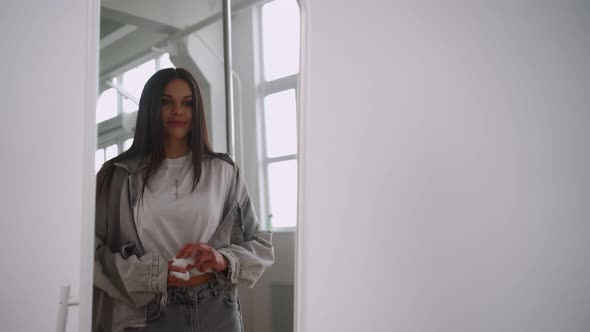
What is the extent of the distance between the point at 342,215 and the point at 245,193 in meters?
0.42

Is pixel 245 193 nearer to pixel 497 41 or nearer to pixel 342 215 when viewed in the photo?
Result: pixel 342 215

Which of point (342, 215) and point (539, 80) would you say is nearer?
point (342, 215)

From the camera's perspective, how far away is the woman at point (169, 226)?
2.08ft

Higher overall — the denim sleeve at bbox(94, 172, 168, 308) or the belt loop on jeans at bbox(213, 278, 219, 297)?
the denim sleeve at bbox(94, 172, 168, 308)

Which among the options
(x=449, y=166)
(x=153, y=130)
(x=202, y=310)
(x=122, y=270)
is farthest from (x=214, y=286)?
(x=449, y=166)

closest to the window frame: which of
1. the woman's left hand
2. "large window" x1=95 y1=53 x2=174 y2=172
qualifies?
the woman's left hand

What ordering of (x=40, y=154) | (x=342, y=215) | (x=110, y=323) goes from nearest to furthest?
1. (x=110, y=323)
2. (x=40, y=154)
3. (x=342, y=215)

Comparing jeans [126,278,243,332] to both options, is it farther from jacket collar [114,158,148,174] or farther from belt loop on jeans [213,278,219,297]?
jacket collar [114,158,148,174]

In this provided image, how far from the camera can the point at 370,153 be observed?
120 centimetres

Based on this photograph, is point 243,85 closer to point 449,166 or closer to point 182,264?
point 182,264

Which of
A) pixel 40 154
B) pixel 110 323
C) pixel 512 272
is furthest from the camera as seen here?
pixel 512 272

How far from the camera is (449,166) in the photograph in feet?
4.10

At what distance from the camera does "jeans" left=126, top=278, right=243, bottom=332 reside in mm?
678

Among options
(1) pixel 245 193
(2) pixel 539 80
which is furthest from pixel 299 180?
(2) pixel 539 80
